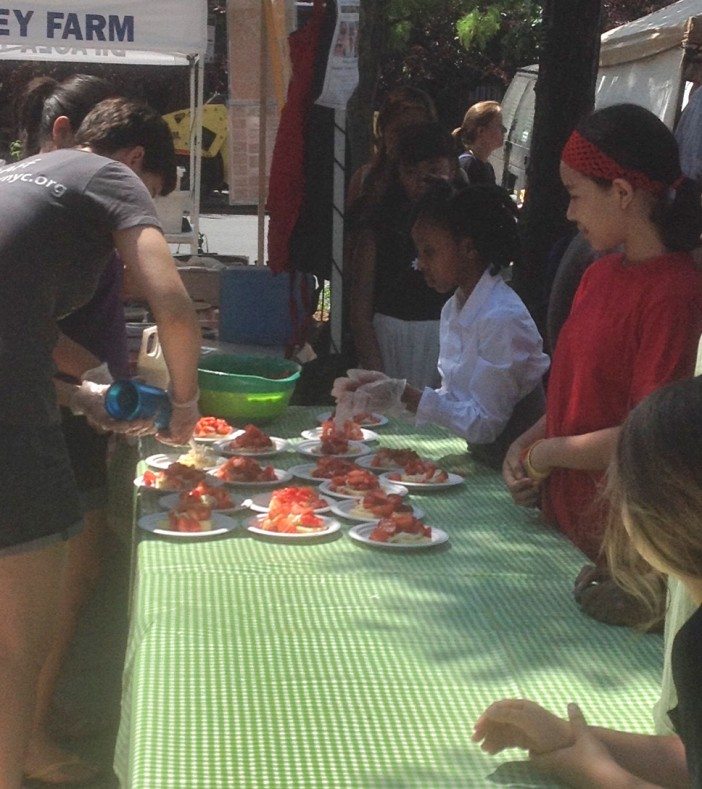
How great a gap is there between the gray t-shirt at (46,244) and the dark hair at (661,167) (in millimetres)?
992

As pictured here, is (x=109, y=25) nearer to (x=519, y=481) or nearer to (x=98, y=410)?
(x=98, y=410)

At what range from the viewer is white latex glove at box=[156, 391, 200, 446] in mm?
2873

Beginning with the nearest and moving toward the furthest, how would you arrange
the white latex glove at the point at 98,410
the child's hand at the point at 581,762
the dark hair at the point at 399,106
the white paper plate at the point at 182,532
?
the child's hand at the point at 581,762 < the white paper plate at the point at 182,532 < the white latex glove at the point at 98,410 < the dark hair at the point at 399,106

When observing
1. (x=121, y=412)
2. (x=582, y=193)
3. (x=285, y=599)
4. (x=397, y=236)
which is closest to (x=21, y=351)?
(x=121, y=412)

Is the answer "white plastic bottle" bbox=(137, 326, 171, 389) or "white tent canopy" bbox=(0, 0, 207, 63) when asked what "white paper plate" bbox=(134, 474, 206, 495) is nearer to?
"white plastic bottle" bbox=(137, 326, 171, 389)

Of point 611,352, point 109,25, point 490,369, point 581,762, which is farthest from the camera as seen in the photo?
point 109,25

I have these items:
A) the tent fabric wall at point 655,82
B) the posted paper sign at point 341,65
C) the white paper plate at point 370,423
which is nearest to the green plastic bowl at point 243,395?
the white paper plate at point 370,423

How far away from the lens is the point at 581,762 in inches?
63.6

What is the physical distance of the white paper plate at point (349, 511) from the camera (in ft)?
9.50

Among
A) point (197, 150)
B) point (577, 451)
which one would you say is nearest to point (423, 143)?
point (577, 451)

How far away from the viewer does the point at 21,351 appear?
251 cm

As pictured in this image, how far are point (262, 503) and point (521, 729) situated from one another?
4.67 feet

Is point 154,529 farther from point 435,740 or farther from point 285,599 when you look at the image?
point 435,740

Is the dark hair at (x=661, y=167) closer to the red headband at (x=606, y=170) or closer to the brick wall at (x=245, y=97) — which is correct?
the red headband at (x=606, y=170)
